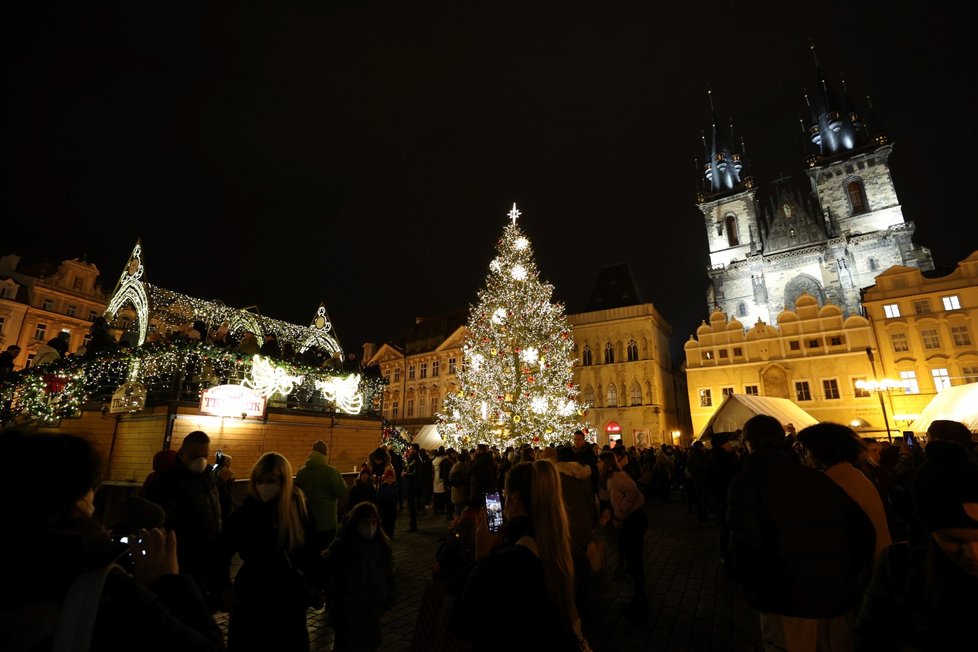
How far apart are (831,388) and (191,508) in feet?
124

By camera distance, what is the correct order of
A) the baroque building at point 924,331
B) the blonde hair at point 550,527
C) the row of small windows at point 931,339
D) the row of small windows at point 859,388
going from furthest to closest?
the row of small windows at point 931,339
the baroque building at point 924,331
the row of small windows at point 859,388
the blonde hair at point 550,527

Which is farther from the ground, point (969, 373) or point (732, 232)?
point (732, 232)

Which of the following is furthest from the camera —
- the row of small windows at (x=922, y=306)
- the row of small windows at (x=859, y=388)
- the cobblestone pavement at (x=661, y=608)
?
the row of small windows at (x=922, y=306)

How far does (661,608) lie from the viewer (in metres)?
5.93

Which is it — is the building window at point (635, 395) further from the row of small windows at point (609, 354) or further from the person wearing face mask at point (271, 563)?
the person wearing face mask at point (271, 563)

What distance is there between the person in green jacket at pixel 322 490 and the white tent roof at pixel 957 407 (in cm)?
1390

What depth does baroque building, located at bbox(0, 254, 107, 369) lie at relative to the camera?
3438cm

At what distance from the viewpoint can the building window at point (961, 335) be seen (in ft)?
92.9

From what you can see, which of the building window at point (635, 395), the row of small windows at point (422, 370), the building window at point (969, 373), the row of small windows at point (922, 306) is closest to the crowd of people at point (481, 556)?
the building window at point (969, 373)

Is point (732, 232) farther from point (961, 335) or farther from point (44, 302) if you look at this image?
point (44, 302)

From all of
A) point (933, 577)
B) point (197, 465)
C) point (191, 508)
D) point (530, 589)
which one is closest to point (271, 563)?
point (191, 508)

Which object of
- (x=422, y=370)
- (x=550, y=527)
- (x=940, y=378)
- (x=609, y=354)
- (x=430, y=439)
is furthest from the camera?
(x=422, y=370)

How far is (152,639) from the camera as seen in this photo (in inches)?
50.8

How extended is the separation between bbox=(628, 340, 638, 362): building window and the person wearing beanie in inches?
1538
